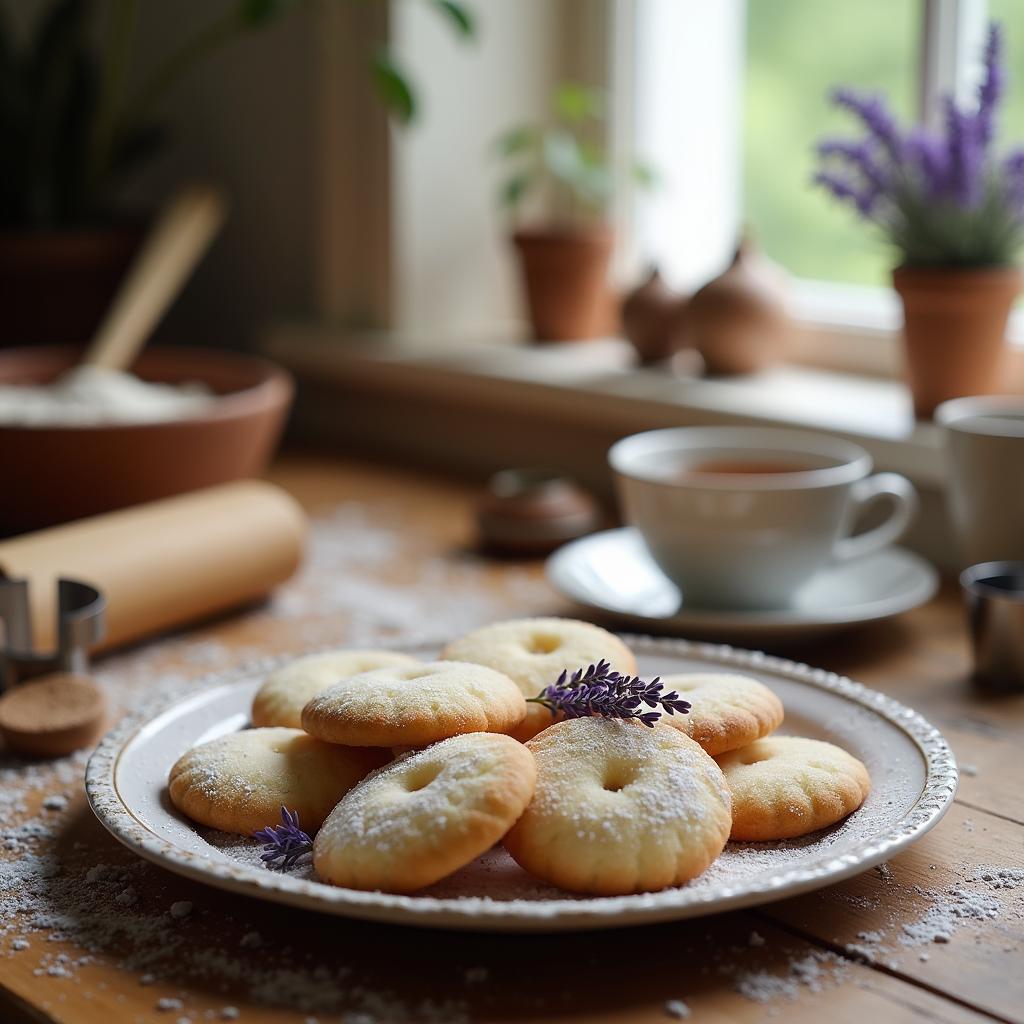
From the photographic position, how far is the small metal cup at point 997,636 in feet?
3.04

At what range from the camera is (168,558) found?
104cm

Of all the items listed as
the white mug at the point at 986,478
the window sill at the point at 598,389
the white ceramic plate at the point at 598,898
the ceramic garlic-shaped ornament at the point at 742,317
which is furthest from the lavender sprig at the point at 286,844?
the ceramic garlic-shaped ornament at the point at 742,317

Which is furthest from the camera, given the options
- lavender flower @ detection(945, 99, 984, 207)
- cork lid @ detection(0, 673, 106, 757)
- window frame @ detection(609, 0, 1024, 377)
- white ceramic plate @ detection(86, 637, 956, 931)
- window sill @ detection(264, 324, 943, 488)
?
window frame @ detection(609, 0, 1024, 377)

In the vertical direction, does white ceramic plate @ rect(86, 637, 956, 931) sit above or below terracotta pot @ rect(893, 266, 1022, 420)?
below

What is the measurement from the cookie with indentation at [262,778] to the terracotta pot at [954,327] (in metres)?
0.72

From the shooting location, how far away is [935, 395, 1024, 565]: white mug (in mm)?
1024

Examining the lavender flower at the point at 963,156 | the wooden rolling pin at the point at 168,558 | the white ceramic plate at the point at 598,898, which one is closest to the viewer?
the white ceramic plate at the point at 598,898

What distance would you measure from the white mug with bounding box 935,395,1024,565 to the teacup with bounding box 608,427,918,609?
0.15ft

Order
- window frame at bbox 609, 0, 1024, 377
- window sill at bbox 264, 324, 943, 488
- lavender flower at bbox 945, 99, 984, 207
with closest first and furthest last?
lavender flower at bbox 945, 99, 984, 207, window sill at bbox 264, 324, 943, 488, window frame at bbox 609, 0, 1024, 377

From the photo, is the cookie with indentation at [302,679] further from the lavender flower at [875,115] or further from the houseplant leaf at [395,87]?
the houseplant leaf at [395,87]

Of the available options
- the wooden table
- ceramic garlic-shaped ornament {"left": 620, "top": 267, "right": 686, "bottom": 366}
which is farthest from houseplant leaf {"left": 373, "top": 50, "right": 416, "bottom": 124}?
the wooden table

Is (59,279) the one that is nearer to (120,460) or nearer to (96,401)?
(96,401)

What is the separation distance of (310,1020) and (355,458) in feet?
3.92

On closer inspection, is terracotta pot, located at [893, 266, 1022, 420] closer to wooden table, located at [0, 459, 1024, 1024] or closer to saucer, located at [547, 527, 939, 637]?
saucer, located at [547, 527, 939, 637]
